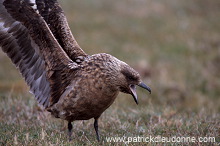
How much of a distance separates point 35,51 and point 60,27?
0.80 metres

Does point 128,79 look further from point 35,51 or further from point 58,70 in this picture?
point 35,51

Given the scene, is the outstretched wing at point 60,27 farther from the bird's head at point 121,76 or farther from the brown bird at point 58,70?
the bird's head at point 121,76

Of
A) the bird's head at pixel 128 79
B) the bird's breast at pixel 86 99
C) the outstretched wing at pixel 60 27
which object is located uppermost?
the outstretched wing at pixel 60 27

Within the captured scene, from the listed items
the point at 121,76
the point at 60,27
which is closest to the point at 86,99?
the point at 121,76

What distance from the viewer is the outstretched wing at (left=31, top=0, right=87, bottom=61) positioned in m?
5.15

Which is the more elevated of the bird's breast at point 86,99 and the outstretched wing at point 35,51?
the outstretched wing at point 35,51

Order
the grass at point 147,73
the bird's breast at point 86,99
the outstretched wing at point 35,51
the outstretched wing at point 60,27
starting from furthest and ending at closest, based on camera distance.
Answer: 1. the outstretched wing at point 60,27
2. the grass at point 147,73
3. the outstretched wing at point 35,51
4. the bird's breast at point 86,99

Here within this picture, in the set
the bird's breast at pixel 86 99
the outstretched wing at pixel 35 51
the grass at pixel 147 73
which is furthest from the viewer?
the grass at pixel 147 73

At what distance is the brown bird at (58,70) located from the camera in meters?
4.34

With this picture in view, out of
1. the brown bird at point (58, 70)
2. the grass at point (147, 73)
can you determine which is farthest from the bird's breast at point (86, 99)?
the grass at point (147, 73)

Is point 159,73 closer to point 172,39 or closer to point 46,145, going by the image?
point 172,39

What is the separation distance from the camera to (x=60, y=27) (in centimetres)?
541

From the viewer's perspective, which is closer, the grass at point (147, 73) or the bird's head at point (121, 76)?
the bird's head at point (121, 76)

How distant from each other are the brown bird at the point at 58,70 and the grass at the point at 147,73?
0.42m
